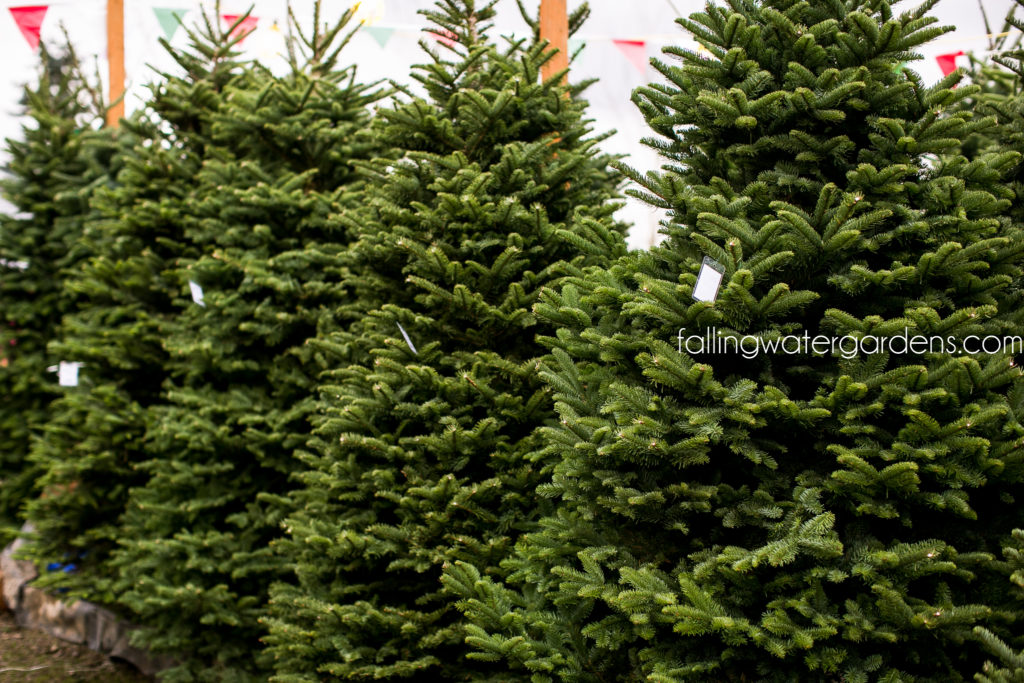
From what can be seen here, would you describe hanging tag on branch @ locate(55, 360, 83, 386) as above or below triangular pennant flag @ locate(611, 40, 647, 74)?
below

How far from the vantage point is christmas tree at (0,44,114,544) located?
6543mm

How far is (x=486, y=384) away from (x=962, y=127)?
1.72 metres

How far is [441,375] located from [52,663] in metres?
4.05

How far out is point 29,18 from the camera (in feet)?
22.6

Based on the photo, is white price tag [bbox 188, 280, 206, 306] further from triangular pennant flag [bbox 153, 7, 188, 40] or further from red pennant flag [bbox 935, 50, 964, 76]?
red pennant flag [bbox 935, 50, 964, 76]

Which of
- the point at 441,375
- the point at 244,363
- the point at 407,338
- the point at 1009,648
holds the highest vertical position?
the point at 244,363

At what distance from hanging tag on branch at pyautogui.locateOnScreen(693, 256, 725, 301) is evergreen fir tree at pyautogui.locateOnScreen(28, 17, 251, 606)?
11.4ft

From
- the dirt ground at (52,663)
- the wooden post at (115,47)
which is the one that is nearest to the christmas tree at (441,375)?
the dirt ground at (52,663)

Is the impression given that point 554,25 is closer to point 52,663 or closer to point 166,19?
point 166,19

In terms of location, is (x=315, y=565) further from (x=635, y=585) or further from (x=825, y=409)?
(x=825, y=409)

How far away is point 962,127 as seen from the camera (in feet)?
7.04

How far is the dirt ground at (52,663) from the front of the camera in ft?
16.4

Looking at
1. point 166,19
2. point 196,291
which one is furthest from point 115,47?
point 196,291

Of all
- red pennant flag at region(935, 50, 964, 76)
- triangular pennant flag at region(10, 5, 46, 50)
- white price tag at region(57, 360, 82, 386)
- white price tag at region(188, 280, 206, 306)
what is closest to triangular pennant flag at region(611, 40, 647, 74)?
red pennant flag at region(935, 50, 964, 76)
